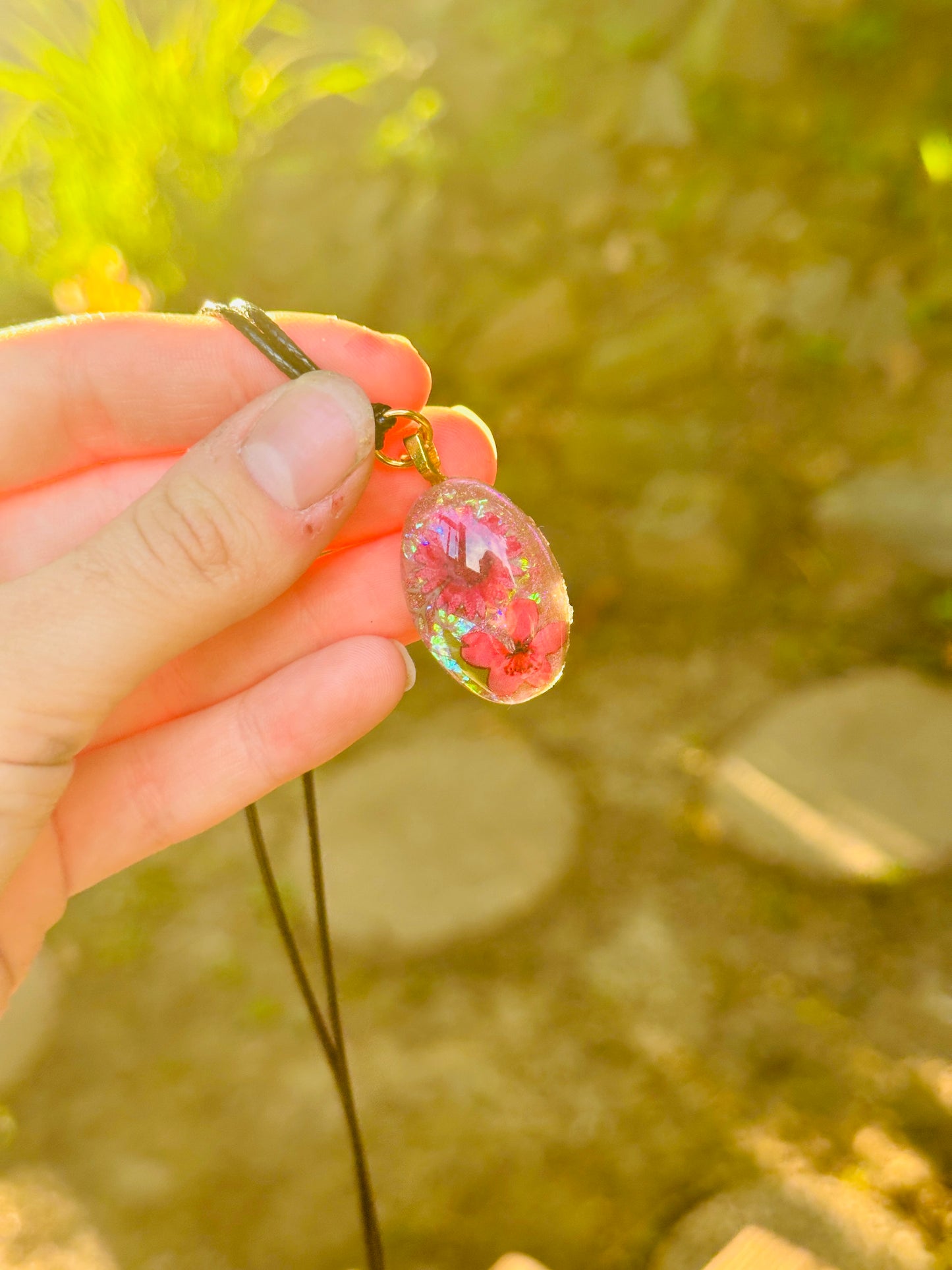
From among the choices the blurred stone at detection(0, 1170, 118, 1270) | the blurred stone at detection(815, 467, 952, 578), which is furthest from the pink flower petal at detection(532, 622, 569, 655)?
the blurred stone at detection(815, 467, 952, 578)

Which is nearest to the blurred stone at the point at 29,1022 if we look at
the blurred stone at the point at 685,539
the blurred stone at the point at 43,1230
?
the blurred stone at the point at 43,1230

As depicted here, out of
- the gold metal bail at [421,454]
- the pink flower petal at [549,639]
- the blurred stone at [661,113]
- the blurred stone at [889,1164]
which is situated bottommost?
the blurred stone at [889,1164]

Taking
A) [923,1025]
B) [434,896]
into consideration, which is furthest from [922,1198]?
[434,896]

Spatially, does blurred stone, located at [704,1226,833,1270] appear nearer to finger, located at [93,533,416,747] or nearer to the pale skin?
the pale skin

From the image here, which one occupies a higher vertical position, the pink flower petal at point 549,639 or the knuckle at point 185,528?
the knuckle at point 185,528

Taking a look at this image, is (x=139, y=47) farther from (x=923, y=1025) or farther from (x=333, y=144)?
(x=923, y=1025)

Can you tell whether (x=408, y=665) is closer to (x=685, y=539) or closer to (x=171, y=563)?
(x=171, y=563)

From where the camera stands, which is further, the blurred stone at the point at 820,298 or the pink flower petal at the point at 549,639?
the blurred stone at the point at 820,298

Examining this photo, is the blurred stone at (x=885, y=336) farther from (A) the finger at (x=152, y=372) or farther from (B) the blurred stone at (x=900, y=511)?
(A) the finger at (x=152, y=372)
